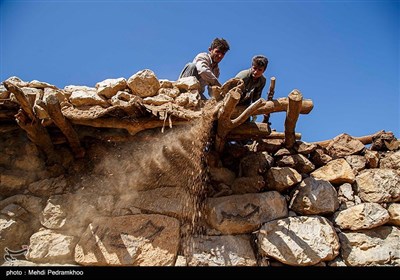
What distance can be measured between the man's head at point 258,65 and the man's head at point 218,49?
459 mm

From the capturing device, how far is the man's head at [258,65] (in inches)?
149

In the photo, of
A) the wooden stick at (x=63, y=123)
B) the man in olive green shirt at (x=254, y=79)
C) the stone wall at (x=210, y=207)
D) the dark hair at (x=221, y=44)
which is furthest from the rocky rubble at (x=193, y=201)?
the dark hair at (x=221, y=44)

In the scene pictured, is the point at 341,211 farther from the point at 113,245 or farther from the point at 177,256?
the point at 113,245

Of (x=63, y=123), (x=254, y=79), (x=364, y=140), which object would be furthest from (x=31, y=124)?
(x=364, y=140)

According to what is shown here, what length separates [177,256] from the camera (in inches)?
119

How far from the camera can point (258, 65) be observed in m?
3.81

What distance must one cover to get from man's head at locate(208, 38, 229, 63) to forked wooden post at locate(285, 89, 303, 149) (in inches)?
51.7

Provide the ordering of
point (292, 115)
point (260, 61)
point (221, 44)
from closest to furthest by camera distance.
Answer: point (292, 115) < point (260, 61) < point (221, 44)

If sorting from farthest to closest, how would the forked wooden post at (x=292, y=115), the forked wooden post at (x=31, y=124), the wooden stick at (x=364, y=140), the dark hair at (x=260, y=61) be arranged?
the wooden stick at (x=364, y=140) < the dark hair at (x=260, y=61) < the forked wooden post at (x=292, y=115) < the forked wooden post at (x=31, y=124)

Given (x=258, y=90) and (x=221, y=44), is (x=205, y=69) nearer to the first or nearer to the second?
(x=221, y=44)

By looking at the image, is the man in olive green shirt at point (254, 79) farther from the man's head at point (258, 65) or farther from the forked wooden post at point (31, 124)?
the forked wooden post at point (31, 124)

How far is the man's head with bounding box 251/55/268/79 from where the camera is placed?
379 cm

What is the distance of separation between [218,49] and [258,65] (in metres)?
0.61

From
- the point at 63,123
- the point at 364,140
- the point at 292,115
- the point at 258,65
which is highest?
the point at 258,65
